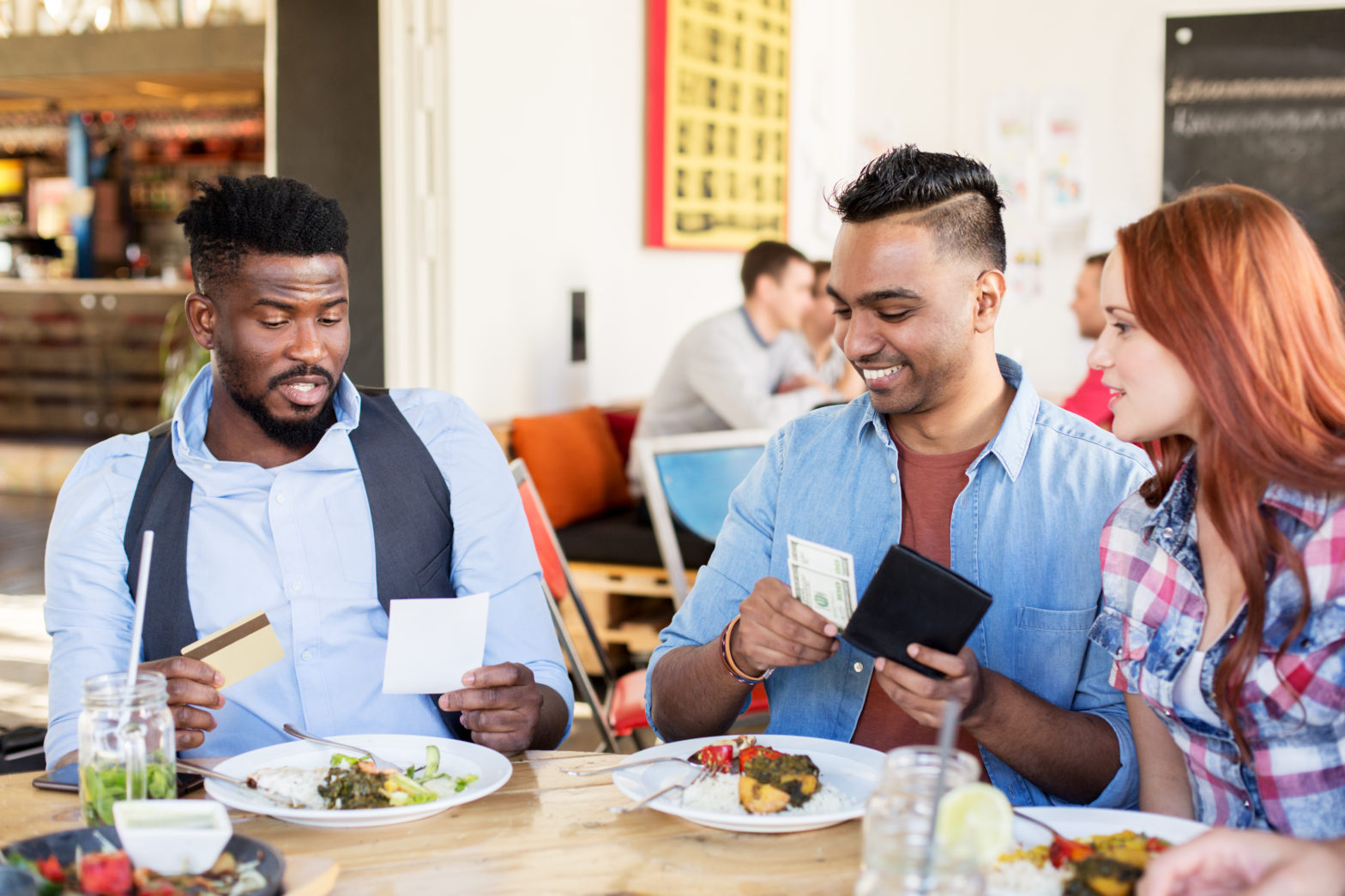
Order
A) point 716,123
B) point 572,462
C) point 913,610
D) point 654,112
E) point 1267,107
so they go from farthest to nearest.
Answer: point 1267,107 < point 716,123 < point 654,112 < point 572,462 < point 913,610

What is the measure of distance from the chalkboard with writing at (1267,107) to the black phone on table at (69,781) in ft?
19.2

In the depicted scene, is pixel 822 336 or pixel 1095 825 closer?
pixel 1095 825

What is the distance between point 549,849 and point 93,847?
16.7 inches

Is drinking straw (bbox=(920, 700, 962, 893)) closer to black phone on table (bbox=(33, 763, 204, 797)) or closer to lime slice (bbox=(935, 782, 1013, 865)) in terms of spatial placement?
lime slice (bbox=(935, 782, 1013, 865))

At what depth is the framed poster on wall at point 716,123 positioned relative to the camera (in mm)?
5309

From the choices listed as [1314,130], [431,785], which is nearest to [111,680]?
[431,785]

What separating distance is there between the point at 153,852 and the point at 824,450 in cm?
110

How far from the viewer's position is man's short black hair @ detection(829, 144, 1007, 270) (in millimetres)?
1712

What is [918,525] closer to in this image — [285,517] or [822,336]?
[285,517]

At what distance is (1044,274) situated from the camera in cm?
635

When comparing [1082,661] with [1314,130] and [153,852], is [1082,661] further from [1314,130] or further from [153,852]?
[1314,130]

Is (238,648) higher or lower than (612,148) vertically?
lower

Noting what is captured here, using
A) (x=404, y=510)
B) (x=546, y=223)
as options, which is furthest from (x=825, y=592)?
(x=546, y=223)

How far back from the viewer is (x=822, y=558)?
140 centimetres
